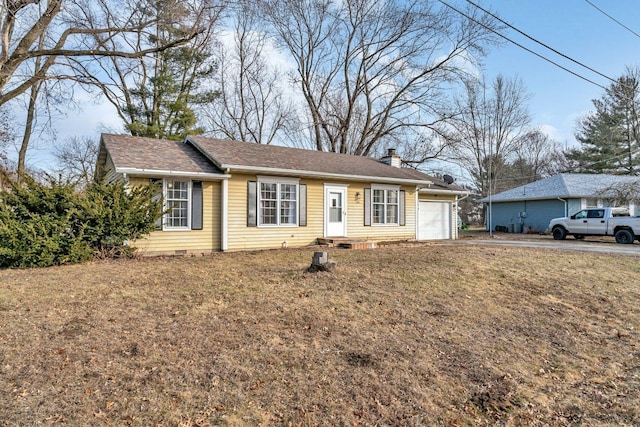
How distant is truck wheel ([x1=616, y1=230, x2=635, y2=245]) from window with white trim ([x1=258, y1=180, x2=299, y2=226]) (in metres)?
14.6

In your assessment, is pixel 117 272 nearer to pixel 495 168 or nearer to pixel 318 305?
pixel 318 305

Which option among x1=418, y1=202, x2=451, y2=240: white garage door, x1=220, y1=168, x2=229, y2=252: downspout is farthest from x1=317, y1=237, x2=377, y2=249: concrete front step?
x1=418, y1=202, x2=451, y2=240: white garage door

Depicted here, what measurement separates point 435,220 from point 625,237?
804 centimetres

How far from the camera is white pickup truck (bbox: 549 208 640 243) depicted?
1598cm

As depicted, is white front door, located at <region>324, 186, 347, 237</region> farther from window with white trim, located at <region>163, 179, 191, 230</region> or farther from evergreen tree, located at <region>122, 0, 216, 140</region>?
evergreen tree, located at <region>122, 0, 216, 140</region>

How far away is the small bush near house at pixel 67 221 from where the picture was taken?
8.27m

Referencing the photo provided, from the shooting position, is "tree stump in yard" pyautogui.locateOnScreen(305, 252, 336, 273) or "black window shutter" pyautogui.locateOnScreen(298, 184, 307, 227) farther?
"black window shutter" pyautogui.locateOnScreen(298, 184, 307, 227)

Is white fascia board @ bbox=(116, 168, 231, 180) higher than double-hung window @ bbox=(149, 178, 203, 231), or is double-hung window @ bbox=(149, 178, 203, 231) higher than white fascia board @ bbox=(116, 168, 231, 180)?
white fascia board @ bbox=(116, 168, 231, 180)

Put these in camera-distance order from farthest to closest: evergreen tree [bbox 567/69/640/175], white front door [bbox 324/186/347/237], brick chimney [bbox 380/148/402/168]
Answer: evergreen tree [bbox 567/69/640/175] < brick chimney [bbox 380/148/402/168] < white front door [bbox 324/186/347/237]

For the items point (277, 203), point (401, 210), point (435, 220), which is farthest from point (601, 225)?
point (277, 203)

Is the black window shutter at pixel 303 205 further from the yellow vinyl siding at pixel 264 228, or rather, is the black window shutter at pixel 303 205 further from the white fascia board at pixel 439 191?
the white fascia board at pixel 439 191

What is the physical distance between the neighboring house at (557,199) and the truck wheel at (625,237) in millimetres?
6585

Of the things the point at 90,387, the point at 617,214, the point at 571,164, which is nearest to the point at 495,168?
the point at 571,164

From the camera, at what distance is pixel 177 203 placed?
1125 centimetres
